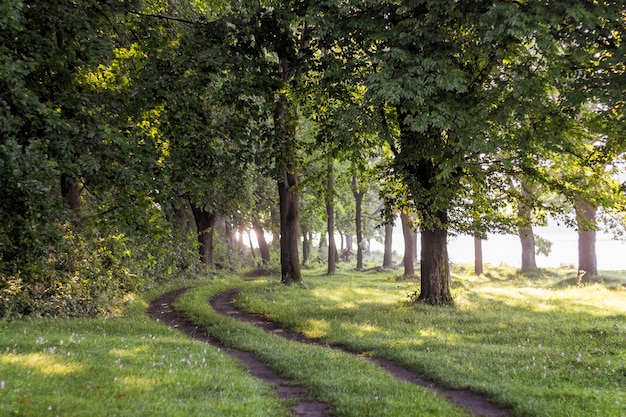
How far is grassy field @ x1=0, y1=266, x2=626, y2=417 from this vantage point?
24.3ft

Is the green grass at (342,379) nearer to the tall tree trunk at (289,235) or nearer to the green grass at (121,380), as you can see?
the green grass at (121,380)

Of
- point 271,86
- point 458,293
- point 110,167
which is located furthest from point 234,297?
point 110,167

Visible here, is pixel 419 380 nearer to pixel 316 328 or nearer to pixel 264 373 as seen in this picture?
pixel 264 373

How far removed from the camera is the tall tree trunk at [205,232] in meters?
38.7

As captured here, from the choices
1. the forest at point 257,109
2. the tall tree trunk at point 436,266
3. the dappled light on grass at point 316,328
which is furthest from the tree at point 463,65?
the dappled light on grass at point 316,328

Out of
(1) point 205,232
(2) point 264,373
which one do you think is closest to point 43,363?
(2) point 264,373

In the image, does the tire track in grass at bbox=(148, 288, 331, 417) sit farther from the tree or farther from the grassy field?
the tree

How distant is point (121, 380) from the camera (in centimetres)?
798

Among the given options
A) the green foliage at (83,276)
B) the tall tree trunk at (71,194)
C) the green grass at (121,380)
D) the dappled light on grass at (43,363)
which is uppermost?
the tall tree trunk at (71,194)

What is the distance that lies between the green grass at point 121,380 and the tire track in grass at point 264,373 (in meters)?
0.36

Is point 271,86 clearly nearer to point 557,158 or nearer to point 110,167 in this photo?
point 110,167

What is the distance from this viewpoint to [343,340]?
47.4 ft

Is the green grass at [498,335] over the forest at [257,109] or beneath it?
beneath

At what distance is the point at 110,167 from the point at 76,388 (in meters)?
4.98
